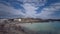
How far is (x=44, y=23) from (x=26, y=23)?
0.71 feet

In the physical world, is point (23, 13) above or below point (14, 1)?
below

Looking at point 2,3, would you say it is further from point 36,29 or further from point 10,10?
point 36,29

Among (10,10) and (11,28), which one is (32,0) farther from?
(11,28)

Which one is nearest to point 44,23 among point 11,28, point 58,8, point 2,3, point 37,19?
point 37,19

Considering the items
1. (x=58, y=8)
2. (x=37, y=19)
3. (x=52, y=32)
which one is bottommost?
(x=52, y=32)

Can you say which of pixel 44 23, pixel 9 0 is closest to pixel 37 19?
pixel 44 23

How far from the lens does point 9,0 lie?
6.93 feet

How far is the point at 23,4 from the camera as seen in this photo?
211 cm

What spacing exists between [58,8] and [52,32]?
0.30 m

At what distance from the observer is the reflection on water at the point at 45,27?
6.87 feet

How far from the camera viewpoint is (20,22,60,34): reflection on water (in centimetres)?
209

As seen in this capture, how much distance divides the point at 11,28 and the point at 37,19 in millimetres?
331

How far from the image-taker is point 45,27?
2104 mm

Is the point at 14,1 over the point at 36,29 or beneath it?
over
